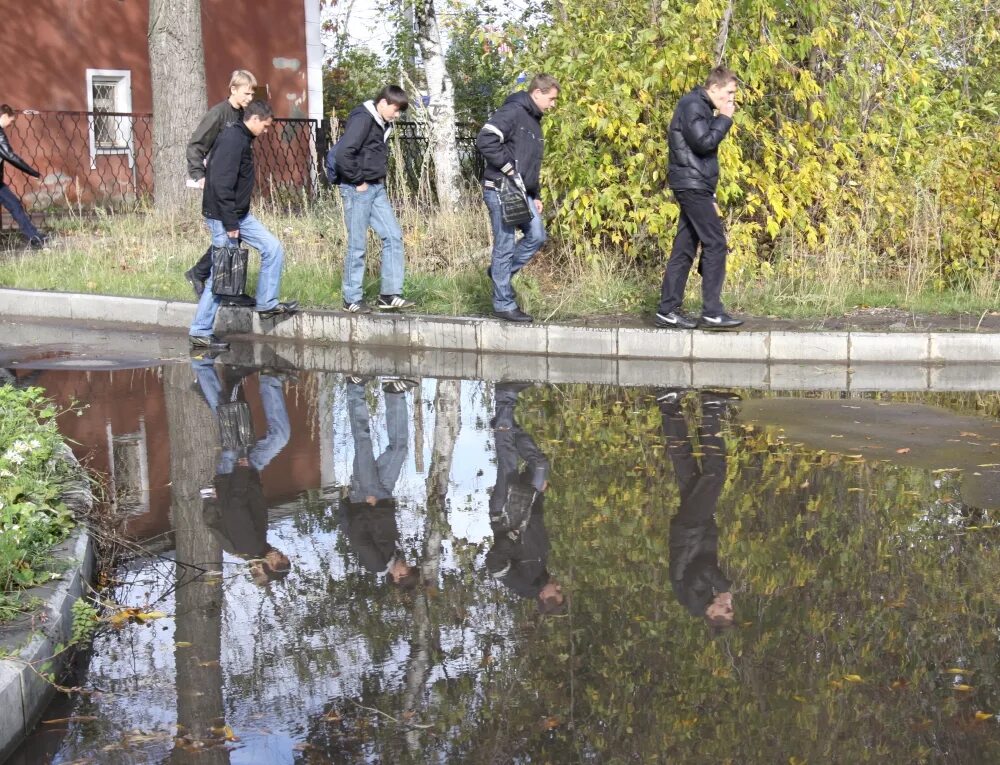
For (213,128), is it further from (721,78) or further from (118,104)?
(118,104)

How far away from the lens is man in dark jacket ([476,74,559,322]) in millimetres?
10539

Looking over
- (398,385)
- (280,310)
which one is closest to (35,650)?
(398,385)

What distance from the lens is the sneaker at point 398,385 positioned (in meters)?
9.60

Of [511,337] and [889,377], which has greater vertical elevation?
[511,337]

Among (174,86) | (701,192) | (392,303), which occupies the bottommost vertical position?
(392,303)

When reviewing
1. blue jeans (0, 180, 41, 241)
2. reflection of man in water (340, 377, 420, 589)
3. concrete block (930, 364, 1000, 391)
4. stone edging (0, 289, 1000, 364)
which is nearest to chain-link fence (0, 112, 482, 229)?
blue jeans (0, 180, 41, 241)

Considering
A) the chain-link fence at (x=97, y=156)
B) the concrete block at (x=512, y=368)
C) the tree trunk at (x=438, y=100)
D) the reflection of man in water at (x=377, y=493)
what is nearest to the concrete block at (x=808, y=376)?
the concrete block at (x=512, y=368)

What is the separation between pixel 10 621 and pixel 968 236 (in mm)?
→ 9563

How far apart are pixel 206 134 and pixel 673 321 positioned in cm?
378

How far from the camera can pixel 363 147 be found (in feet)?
36.2

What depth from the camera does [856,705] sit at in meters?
4.30

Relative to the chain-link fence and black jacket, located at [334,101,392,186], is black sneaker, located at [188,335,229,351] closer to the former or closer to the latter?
black jacket, located at [334,101,392,186]

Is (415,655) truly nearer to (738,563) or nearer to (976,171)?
(738,563)

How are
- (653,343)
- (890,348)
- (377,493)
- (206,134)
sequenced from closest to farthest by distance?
(377,493)
(890,348)
(653,343)
(206,134)
